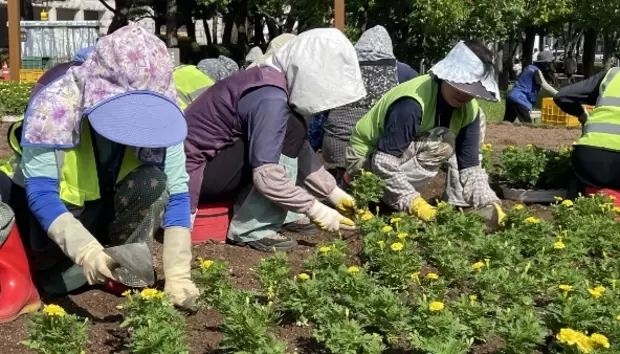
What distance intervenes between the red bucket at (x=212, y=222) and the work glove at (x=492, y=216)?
124cm

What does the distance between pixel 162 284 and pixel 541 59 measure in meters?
12.1

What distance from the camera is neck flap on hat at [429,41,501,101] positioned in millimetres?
4074

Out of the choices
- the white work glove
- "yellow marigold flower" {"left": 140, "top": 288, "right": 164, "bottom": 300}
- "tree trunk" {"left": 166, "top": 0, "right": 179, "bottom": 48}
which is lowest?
"tree trunk" {"left": 166, "top": 0, "right": 179, "bottom": 48}

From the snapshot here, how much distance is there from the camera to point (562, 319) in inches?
104

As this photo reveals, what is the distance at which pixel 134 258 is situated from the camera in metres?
2.66

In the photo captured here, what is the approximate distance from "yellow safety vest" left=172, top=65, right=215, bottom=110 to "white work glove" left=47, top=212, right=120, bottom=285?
8.27 ft

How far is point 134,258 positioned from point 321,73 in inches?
56.1

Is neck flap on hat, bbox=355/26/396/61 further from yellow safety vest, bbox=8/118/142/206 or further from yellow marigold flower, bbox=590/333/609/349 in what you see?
yellow marigold flower, bbox=590/333/609/349

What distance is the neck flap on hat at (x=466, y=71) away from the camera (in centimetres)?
407

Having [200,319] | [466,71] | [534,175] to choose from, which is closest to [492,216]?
[466,71]

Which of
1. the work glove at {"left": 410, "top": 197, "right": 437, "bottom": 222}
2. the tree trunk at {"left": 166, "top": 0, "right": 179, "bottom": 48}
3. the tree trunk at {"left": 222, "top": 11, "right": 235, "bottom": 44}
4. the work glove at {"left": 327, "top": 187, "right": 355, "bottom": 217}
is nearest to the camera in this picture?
the work glove at {"left": 410, "top": 197, "right": 437, "bottom": 222}

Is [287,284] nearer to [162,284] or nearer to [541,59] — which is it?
[162,284]

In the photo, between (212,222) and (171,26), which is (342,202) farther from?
(171,26)

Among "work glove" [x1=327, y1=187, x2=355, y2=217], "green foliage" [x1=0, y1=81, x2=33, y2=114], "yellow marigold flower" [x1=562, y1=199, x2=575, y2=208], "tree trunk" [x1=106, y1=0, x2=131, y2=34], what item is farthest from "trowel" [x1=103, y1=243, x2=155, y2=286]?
"tree trunk" [x1=106, y1=0, x2=131, y2=34]
